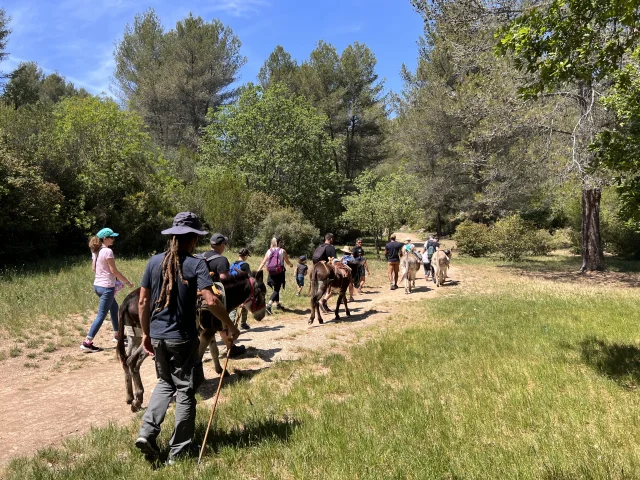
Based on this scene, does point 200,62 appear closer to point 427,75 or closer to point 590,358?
point 427,75

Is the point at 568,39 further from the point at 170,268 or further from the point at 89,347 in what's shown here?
the point at 89,347

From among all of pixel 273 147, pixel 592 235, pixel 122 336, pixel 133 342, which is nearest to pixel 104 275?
pixel 133 342

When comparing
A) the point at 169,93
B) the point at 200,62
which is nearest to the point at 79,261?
the point at 169,93

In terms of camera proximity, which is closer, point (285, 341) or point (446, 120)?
point (285, 341)

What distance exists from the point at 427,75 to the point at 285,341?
32.3 metres

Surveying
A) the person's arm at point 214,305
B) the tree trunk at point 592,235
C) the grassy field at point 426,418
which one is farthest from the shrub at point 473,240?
the person's arm at point 214,305

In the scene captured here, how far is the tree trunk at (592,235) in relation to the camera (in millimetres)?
17703

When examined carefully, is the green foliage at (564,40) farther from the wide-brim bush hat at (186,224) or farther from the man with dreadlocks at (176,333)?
the man with dreadlocks at (176,333)

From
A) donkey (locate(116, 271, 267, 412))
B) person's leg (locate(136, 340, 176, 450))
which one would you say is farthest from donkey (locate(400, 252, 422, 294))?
person's leg (locate(136, 340, 176, 450))

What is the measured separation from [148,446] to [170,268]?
5.17 ft

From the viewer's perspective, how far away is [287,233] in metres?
25.6

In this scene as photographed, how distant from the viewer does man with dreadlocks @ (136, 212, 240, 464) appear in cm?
361

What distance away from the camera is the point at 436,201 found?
107 feet

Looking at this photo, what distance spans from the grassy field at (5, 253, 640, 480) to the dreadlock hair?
4.75ft
